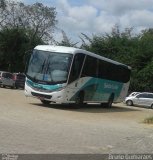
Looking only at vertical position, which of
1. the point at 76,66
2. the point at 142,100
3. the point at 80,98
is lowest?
the point at 142,100

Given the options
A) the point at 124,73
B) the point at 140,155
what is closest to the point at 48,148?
the point at 140,155

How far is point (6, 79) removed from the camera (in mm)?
57219

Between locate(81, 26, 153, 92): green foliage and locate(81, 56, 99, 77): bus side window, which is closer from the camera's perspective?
locate(81, 56, 99, 77): bus side window

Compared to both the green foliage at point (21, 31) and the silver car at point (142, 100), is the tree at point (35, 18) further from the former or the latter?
the silver car at point (142, 100)

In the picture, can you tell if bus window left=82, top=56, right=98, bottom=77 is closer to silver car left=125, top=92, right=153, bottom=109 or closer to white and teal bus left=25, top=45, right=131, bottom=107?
white and teal bus left=25, top=45, right=131, bottom=107

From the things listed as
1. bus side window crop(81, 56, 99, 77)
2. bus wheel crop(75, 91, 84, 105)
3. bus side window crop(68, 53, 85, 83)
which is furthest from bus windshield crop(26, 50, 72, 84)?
bus wheel crop(75, 91, 84, 105)

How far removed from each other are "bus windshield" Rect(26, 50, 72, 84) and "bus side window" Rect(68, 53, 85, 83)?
37 centimetres

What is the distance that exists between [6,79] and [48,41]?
33005 mm

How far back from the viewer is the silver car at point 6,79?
56.9 meters

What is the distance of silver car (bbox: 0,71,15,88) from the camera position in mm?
56872

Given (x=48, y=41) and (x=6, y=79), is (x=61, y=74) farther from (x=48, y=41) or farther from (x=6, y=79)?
(x=48, y=41)

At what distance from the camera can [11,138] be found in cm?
1265

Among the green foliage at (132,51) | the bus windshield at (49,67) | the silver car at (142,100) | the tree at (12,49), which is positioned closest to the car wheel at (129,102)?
the silver car at (142,100)

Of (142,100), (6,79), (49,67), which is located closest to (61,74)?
(49,67)
